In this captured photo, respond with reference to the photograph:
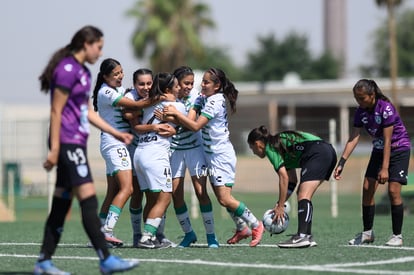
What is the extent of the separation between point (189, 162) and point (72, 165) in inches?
126

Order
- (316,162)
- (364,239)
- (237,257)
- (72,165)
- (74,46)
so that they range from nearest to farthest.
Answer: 1. (72,165)
2. (74,46)
3. (237,257)
4. (316,162)
5. (364,239)

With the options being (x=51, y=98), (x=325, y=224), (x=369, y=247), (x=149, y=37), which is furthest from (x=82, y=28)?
(x=149, y=37)

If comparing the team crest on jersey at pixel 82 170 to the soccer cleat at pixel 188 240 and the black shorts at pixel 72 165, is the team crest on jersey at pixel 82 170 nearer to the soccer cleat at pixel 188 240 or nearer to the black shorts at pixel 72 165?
the black shorts at pixel 72 165

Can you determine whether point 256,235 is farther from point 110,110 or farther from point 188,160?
point 110,110

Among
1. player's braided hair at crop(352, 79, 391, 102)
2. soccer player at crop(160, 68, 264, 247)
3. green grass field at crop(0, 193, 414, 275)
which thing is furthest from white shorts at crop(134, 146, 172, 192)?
player's braided hair at crop(352, 79, 391, 102)

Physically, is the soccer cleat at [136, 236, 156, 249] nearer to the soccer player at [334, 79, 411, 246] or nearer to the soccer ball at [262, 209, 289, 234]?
the soccer ball at [262, 209, 289, 234]

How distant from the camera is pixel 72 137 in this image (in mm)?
8422

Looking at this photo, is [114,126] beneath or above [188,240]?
above

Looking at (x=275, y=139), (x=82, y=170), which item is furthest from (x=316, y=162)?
(x=82, y=170)

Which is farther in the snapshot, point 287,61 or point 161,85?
point 287,61

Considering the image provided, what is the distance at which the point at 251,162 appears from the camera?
29703 millimetres

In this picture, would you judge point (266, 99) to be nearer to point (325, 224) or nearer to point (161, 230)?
point (325, 224)

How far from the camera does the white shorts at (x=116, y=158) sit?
37.5ft

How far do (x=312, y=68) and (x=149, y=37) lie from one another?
40.3 meters
